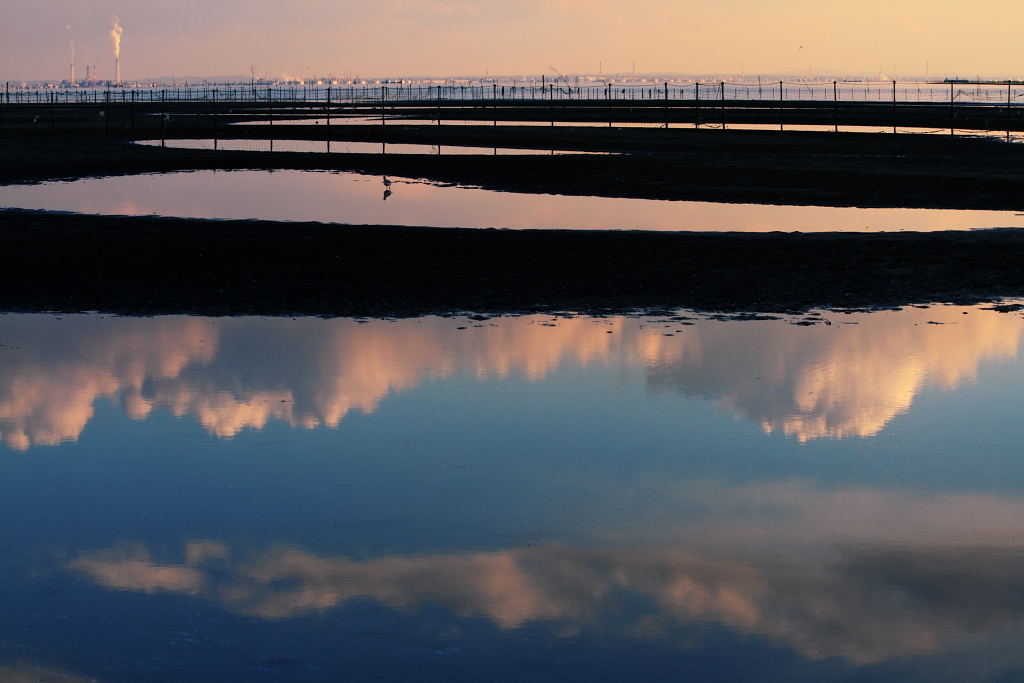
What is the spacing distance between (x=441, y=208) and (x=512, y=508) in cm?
2098

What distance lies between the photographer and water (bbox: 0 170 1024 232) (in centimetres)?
2570

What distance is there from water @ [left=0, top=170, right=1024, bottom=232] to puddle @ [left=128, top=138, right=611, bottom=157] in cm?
1654

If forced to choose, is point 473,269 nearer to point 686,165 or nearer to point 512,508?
point 512,508

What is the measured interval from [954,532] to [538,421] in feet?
13.1

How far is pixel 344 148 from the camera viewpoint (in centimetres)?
5722

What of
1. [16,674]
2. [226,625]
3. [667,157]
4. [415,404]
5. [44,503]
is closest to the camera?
[16,674]

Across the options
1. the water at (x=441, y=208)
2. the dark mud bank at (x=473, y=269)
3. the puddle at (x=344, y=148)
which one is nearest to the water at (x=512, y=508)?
the dark mud bank at (x=473, y=269)

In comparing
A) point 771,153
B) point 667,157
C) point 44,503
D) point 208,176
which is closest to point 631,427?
point 44,503

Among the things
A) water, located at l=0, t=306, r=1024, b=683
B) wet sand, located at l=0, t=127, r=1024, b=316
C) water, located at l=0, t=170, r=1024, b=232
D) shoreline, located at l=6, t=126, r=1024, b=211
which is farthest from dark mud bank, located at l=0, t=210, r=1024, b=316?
shoreline, located at l=6, t=126, r=1024, b=211

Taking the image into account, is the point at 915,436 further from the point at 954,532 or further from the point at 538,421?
the point at 538,421

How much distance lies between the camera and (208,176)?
130 feet

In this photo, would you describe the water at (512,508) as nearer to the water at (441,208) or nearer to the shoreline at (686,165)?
the water at (441,208)

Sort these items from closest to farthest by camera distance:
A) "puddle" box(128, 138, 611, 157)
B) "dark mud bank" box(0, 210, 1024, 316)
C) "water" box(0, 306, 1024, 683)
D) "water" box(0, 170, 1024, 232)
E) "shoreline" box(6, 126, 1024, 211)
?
"water" box(0, 306, 1024, 683) → "dark mud bank" box(0, 210, 1024, 316) → "water" box(0, 170, 1024, 232) → "shoreline" box(6, 126, 1024, 211) → "puddle" box(128, 138, 611, 157)

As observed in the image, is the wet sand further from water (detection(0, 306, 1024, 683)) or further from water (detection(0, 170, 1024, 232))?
water (detection(0, 306, 1024, 683))
